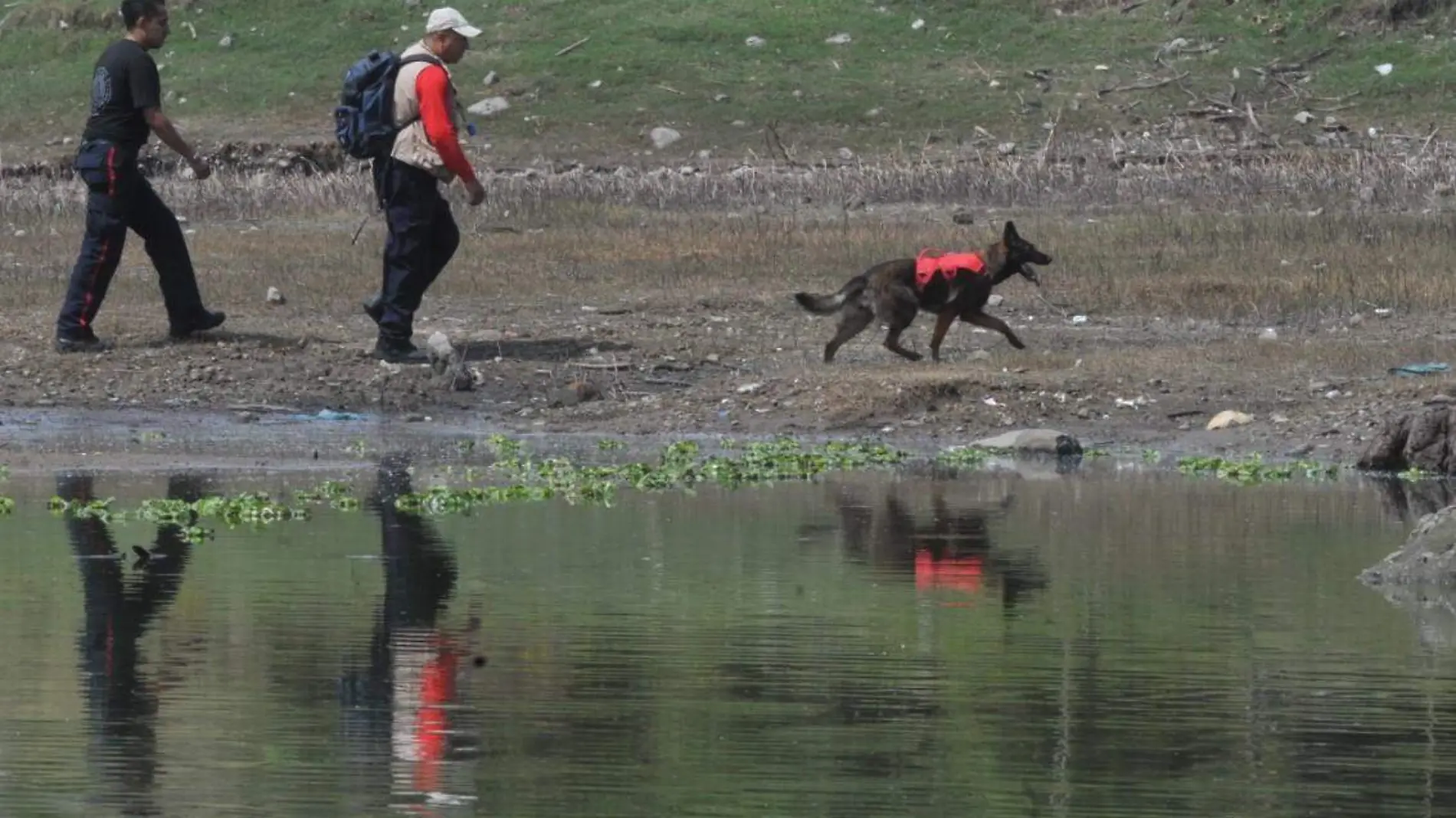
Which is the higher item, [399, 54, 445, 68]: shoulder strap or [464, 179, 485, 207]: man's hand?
[399, 54, 445, 68]: shoulder strap

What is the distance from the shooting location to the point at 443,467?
1402 centimetres

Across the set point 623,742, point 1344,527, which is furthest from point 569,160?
point 623,742

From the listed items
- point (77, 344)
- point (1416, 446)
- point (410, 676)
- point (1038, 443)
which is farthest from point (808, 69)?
point (410, 676)

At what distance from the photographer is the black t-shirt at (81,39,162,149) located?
1566cm

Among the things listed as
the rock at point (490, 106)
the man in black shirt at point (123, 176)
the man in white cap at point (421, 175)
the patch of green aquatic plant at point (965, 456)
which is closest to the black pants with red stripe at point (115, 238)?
the man in black shirt at point (123, 176)

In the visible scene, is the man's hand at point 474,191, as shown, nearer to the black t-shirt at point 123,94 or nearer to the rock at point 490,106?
the black t-shirt at point 123,94

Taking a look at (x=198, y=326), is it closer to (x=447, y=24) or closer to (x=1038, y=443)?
(x=447, y=24)

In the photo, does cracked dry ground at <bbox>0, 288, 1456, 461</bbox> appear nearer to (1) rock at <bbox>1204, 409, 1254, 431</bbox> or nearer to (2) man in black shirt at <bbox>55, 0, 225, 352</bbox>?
(1) rock at <bbox>1204, 409, 1254, 431</bbox>

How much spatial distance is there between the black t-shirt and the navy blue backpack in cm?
103

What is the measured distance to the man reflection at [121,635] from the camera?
22.5ft

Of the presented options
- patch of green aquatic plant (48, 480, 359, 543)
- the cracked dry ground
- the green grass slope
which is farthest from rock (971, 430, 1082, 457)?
the green grass slope

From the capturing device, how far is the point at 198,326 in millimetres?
16969

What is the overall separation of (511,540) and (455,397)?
505 centimetres

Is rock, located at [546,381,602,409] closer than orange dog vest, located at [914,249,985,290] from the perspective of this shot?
Yes
